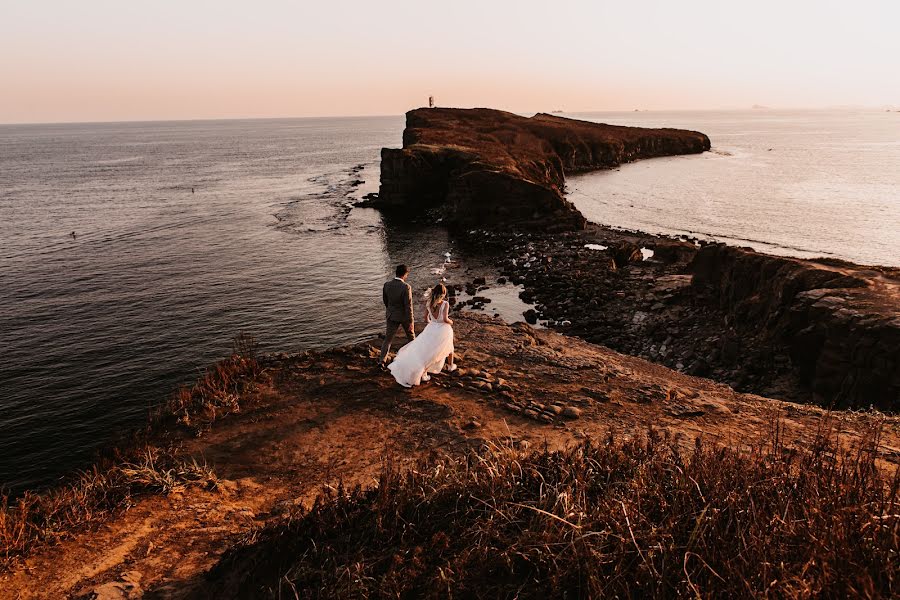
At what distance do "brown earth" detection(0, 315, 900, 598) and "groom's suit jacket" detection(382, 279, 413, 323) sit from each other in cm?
152

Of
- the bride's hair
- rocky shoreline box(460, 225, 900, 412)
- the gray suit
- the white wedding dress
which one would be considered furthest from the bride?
rocky shoreline box(460, 225, 900, 412)

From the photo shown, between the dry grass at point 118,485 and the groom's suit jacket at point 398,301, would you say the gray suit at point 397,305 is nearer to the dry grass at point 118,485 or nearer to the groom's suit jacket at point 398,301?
the groom's suit jacket at point 398,301

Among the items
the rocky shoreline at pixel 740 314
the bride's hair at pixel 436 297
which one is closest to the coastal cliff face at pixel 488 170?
the rocky shoreline at pixel 740 314

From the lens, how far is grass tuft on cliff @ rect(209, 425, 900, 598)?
3395mm

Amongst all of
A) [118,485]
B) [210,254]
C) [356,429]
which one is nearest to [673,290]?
[356,429]

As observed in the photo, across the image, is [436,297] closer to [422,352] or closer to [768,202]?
[422,352]

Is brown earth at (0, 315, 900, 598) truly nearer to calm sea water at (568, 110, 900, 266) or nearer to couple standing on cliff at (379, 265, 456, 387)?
couple standing on cliff at (379, 265, 456, 387)

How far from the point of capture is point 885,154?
105 metres

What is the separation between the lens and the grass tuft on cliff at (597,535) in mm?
3395

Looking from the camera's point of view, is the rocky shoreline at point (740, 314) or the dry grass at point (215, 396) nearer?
the dry grass at point (215, 396)

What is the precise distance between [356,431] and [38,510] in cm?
489

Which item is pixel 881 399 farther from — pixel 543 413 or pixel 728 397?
pixel 543 413

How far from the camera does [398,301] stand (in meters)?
11.8

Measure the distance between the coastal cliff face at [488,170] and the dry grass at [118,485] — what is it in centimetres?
3747
